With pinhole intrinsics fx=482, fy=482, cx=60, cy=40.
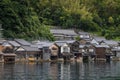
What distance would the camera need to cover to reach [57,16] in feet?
299

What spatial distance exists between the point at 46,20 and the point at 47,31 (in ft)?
33.4

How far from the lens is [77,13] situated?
93.9 meters

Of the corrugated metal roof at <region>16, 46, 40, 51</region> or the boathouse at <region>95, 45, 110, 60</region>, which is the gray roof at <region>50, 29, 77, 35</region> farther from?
the corrugated metal roof at <region>16, 46, 40, 51</region>

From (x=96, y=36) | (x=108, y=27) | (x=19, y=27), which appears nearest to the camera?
(x=19, y=27)

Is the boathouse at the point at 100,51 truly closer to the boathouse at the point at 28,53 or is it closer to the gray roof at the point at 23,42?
the boathouse at the point at 28,53

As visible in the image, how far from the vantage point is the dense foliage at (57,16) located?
73875 mm

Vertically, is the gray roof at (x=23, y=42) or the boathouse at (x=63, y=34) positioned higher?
the gray roof at (x=23, y=42)

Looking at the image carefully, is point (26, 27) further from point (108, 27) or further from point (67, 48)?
point (108, 27)

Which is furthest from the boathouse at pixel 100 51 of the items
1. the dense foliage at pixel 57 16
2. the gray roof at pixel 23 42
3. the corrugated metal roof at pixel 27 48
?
the gray roof at pixel 23 42

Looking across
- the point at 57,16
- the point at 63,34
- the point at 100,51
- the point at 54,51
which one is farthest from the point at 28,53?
the point at 57,16

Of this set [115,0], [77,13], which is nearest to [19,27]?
[77,13]

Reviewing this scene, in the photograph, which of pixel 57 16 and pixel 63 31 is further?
pixel 57 16

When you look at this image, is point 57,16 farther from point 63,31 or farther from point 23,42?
point 23,42

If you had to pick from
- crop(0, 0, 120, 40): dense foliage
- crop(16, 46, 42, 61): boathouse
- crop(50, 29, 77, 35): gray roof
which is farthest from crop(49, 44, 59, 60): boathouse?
crop(50, 29, 77, 35): gray roof
